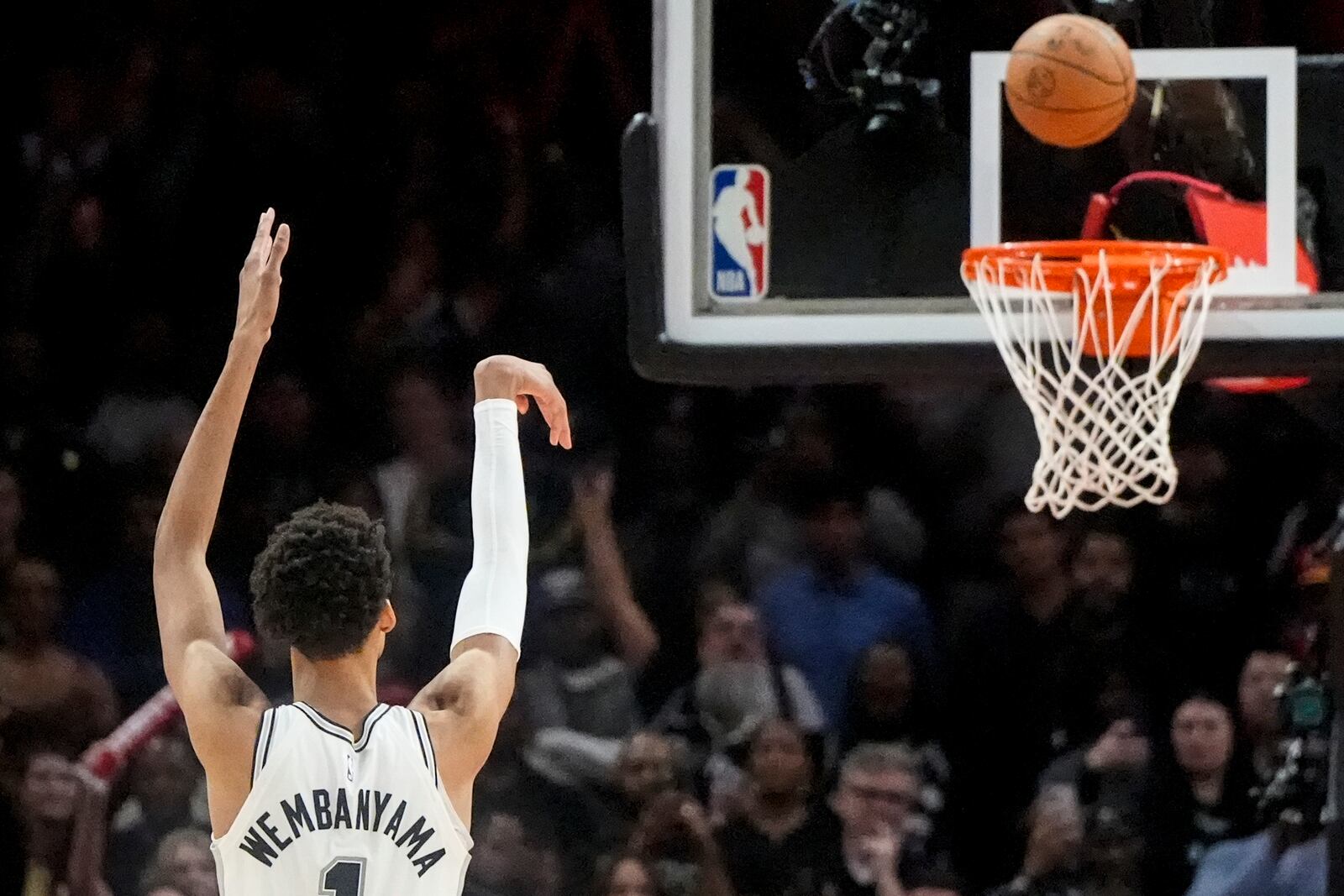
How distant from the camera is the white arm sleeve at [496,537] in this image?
2.25 metres

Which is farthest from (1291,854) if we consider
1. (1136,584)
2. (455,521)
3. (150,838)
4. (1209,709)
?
(150,838)

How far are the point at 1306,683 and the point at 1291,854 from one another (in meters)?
0.51

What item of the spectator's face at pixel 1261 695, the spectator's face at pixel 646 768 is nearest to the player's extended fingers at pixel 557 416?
the spectator's face at pixel 646 768

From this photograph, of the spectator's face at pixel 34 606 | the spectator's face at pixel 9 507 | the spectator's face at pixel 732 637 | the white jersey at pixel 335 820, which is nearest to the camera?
the white jersey at pixel 335 820

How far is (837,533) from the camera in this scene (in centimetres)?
540

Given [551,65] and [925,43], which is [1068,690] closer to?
[925,43]

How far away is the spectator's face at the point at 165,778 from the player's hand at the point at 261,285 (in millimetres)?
3304

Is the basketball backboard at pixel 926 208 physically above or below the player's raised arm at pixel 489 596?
above

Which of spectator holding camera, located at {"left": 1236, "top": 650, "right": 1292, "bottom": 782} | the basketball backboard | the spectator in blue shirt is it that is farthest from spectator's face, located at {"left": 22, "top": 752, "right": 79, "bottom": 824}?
spectator holding camera, located at {"left": 1236, "top": 650, "right": 1292, "bottom": 782}

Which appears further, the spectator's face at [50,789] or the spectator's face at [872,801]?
the spectator's face at [50,789]

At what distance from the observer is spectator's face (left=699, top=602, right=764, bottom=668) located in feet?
17.4

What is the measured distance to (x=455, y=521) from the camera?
222 inches

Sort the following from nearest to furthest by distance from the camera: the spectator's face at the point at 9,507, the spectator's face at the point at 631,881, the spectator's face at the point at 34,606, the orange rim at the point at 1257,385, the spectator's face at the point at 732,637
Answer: the orange rim at the point at 1257,385
the spectator's face at the point at 631,881
the spectator's face at the point at 732,637
the spectator's face at the point at 34,606
the spectator's face at the point at 9,507

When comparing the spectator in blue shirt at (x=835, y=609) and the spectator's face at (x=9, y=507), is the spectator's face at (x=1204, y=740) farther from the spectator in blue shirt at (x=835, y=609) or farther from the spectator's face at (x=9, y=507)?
the spectator's face at (x=9, y=507)
